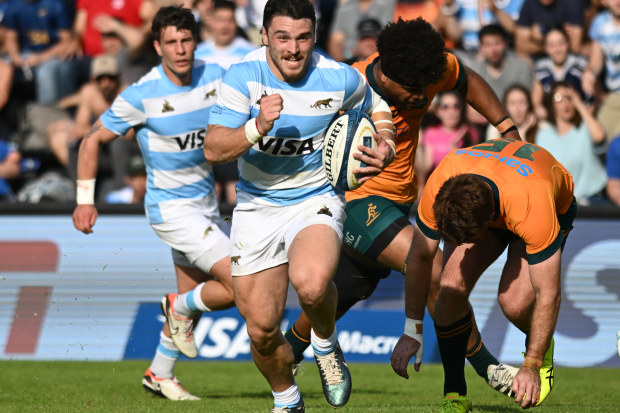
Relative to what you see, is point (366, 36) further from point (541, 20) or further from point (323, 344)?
point (323, 344)

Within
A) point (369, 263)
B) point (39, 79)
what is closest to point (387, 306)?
point (369, 263)

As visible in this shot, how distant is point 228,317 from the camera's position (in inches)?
409

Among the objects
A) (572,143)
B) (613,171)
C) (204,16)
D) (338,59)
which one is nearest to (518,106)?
(572,143)

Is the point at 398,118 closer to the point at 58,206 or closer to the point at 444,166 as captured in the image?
the point at 444,166

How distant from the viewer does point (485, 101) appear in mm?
7551

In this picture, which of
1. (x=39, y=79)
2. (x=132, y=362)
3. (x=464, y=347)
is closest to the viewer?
(x=464, y=347)

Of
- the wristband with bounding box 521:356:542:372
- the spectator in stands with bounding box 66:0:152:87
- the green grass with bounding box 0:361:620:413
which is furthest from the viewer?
the spectator in stands with bounding box 66:0:152:87

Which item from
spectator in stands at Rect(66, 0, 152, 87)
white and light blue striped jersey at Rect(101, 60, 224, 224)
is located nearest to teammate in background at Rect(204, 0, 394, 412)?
white and light blue striped jersey at Rect(101, 60, 224, 224)

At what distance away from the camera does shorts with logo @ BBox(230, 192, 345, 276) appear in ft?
20.7

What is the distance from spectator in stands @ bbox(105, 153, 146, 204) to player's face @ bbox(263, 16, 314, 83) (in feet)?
18.0

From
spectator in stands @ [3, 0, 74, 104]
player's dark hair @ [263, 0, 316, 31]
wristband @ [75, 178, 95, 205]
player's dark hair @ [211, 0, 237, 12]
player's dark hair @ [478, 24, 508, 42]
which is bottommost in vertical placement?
spectator in stands @ [3, 0, 74, 104]

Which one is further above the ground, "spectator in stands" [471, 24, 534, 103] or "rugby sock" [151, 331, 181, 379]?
"spectator in stands" [471, 24, 534, 103]

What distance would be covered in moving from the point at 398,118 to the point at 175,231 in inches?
83.3

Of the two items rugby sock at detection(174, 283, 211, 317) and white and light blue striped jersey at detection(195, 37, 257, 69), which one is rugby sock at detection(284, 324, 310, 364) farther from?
white and light blue striped jersey at detection(195, 37, 257, 69)
